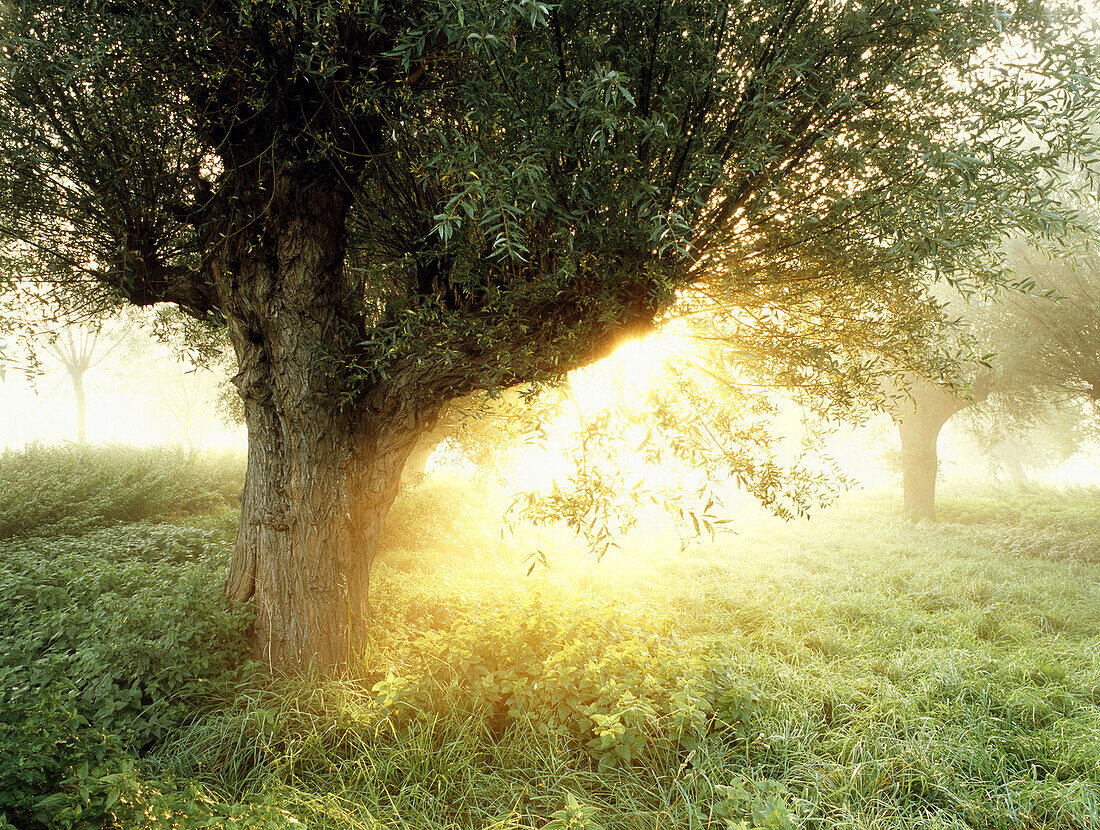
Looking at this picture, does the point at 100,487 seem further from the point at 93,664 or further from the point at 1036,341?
the point at 1036,341

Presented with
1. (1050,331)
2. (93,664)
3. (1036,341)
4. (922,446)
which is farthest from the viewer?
(922,446)

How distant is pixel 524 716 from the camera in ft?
13.8

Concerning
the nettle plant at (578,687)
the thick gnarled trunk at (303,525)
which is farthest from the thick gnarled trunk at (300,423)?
the nettle plant at (578,687)

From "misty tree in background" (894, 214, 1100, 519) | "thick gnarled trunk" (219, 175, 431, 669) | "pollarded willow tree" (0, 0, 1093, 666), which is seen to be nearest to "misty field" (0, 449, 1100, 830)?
"thick gnarled trunk" (219, 175, 431, 669)

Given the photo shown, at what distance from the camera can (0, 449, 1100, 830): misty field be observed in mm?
3211

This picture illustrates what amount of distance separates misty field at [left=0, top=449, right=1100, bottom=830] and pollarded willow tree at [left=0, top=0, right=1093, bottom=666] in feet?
2.73

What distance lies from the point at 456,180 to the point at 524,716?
4291 mm

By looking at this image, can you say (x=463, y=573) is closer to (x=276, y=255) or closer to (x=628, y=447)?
(x=628, y=447)

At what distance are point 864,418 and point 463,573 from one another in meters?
6.79

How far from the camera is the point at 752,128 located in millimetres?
→ 3330

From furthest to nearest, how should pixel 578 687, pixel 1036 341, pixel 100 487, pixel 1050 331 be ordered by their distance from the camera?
pixel 1036 341
pixel 1050 331
pixel 100 487
pixel 578 687

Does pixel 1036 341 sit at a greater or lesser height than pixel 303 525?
greater

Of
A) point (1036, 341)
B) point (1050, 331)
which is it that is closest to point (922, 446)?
point (1036, 341)

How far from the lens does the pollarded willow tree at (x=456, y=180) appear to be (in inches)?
127
